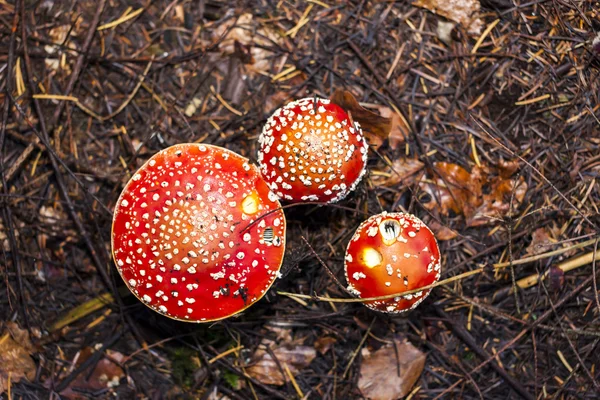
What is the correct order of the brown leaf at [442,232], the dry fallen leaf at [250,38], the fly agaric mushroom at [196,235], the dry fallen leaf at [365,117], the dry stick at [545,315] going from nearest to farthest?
the fly agaric mushroom at [196,235] < the dry fallen leaf at [365,117] < the dry stick at [545,315] < the brown leaf at [442,232] < the dry fallen leaf at [250,38]

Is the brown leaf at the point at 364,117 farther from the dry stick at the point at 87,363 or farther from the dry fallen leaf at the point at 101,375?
the dry fallen leaf at the point at 101,375

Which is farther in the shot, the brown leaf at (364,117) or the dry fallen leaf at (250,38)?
the dry fallen leaf at (250,38)

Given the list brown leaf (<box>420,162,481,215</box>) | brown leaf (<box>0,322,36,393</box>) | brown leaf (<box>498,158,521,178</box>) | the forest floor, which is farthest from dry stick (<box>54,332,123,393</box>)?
brown leaf (<box>498,158,521,178</box>)

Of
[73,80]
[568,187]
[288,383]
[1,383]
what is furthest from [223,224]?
[568,187]

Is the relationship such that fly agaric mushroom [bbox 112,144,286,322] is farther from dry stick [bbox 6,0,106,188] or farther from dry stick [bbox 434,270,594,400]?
dry stick [bbox 434,270,594,400]

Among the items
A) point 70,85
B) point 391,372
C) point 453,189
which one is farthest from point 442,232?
point 70,85

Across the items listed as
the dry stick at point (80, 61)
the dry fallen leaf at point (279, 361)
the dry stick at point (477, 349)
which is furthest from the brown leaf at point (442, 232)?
the dry stick at point (80, 61)
